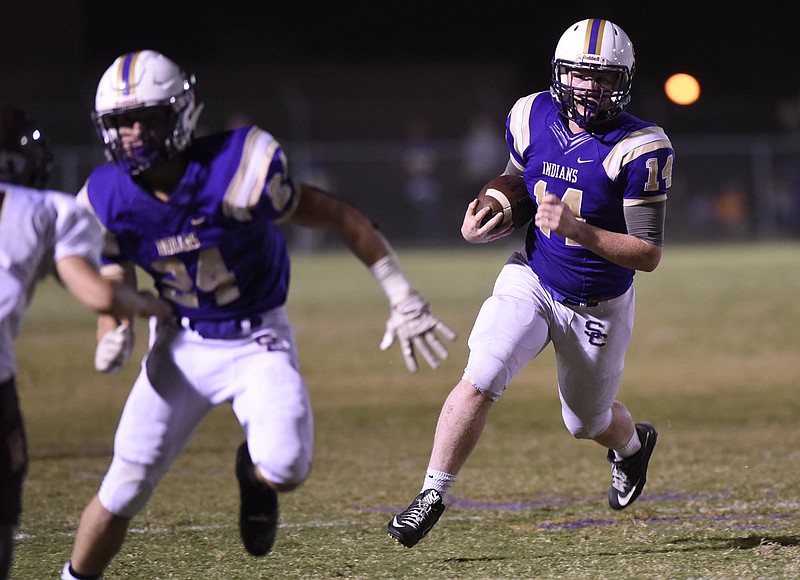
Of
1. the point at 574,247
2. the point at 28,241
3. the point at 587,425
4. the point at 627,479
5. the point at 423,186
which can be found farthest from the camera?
the point at 423,186

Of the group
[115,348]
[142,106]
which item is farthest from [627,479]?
[142,106]

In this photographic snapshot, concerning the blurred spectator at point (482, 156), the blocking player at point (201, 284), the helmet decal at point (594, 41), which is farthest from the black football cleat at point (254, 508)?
the blurred spectator at point (482, 156)

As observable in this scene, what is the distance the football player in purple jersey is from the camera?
15.1ft

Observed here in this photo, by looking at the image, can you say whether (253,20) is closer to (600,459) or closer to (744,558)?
(600,459)

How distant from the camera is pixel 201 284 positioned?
4051 millimetres

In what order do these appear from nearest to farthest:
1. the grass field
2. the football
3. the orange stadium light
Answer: the grass field < the football < the orange stadium light

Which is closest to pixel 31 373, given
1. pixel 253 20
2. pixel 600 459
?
pixel 600 459

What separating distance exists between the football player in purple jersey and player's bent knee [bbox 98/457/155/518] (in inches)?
36.7

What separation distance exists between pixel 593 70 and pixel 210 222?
1606 millimetres

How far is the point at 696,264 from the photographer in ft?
59.3

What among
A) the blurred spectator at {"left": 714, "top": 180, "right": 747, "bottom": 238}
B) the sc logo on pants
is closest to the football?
the sc logo on pants

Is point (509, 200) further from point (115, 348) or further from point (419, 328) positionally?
point (115, 348)

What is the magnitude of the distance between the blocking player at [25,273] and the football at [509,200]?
1607 mm

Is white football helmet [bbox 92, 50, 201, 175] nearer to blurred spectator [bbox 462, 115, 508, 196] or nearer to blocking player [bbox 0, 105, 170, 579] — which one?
blocking player [bbox 0, 105, 170, 579]
